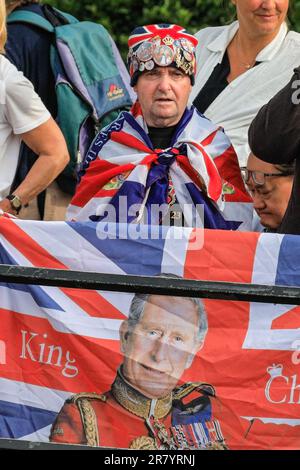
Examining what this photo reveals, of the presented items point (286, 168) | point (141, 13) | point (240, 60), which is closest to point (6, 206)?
point (286, 168)

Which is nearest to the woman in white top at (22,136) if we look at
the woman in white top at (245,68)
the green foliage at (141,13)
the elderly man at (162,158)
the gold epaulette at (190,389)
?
the elderly man at (162,158)

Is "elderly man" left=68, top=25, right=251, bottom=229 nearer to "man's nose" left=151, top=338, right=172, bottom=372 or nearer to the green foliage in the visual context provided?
"man's nose" left=151, top=338, right=172, bottom=372

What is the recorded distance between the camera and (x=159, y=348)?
4125 mm

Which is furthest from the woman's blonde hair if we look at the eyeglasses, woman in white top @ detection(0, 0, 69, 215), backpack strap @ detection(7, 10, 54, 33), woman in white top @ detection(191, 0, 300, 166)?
the eyeglasses

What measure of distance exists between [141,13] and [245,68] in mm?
2870

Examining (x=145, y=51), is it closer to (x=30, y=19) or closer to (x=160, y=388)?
(x=30, y=19)

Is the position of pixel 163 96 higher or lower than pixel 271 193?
higher

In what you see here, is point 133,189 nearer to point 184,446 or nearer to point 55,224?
point 55,224

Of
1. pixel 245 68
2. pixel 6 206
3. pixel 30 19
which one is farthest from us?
pixel 30 19

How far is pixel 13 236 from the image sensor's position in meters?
4.23

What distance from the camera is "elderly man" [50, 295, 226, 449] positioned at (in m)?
4.10

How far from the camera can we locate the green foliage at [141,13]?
8.36 meters

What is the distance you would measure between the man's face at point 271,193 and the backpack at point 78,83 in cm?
140
